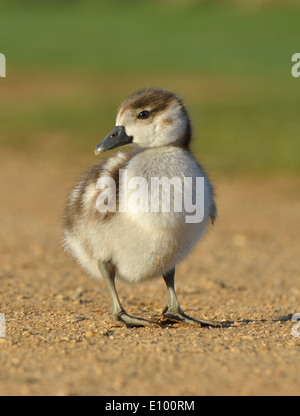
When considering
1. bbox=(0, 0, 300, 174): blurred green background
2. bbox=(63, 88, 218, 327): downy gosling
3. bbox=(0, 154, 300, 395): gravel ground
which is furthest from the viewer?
bbox=(0, 0, 300, 174): blurred green background

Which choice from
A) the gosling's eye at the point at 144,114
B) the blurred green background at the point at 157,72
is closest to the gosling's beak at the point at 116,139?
the gosling's eye at the point at 144,114

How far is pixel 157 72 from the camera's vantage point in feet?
109

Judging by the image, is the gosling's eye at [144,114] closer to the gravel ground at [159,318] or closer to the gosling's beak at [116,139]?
the gosling's beak at [116,139]

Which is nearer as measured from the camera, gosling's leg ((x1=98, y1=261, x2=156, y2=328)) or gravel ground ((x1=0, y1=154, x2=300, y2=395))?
gravel ground ((x1=0, y1=154, x2=300, y2=395))

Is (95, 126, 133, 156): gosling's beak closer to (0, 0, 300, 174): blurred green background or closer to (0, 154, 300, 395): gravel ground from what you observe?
(0, 0, 300, 174): blurred green background

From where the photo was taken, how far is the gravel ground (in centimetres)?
392

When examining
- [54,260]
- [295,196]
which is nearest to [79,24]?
[295,196]

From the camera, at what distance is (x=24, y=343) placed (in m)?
4.71

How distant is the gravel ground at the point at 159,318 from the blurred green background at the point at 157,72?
175cm

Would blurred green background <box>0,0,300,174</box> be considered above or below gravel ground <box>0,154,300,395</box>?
above

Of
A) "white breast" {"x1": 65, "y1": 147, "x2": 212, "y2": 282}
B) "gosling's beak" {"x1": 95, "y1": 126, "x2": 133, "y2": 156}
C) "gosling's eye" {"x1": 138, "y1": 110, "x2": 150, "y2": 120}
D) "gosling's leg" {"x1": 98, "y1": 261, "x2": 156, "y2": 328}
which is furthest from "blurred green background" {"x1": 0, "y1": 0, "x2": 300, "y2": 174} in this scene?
"gosling's leg" {"x1": 98, "y1": 261, "x2": 156, "y2": 328}

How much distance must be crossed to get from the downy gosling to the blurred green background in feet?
1.94

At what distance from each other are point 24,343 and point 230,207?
8864mm

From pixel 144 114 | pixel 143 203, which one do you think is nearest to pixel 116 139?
pixel 144 114
